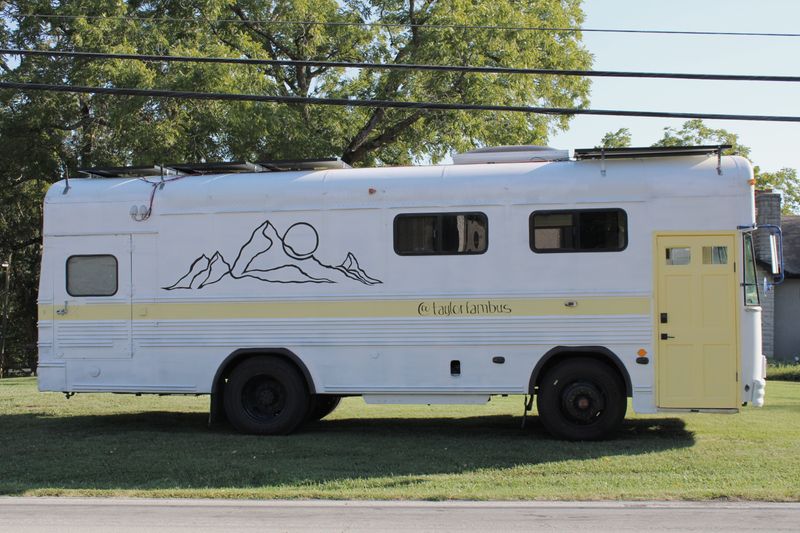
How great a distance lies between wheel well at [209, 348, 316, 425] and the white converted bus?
0.08 feet

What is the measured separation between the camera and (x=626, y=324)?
10.4 m

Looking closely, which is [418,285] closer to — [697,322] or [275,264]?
[275,264]

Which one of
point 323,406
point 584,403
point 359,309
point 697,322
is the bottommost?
point 323,406

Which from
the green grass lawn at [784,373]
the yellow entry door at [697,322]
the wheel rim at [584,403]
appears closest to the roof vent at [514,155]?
the yellow entry door at [697,322]

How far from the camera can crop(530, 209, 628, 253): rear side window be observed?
10453mm

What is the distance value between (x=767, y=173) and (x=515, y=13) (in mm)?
31727

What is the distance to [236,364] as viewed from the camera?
11.3m

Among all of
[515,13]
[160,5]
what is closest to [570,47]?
[515,13]

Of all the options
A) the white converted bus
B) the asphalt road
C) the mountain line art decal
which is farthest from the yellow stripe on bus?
the asphalt road

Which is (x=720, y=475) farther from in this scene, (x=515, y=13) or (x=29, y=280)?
(x=29, y=280)

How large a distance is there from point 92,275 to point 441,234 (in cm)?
452

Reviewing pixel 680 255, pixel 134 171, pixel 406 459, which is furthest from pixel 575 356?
pixel 134 171

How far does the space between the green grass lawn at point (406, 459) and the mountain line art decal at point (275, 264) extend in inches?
76.0

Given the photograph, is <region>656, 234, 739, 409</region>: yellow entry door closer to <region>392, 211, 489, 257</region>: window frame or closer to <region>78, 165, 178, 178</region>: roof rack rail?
<region>392, 211, 489, 257</region>: window frame
